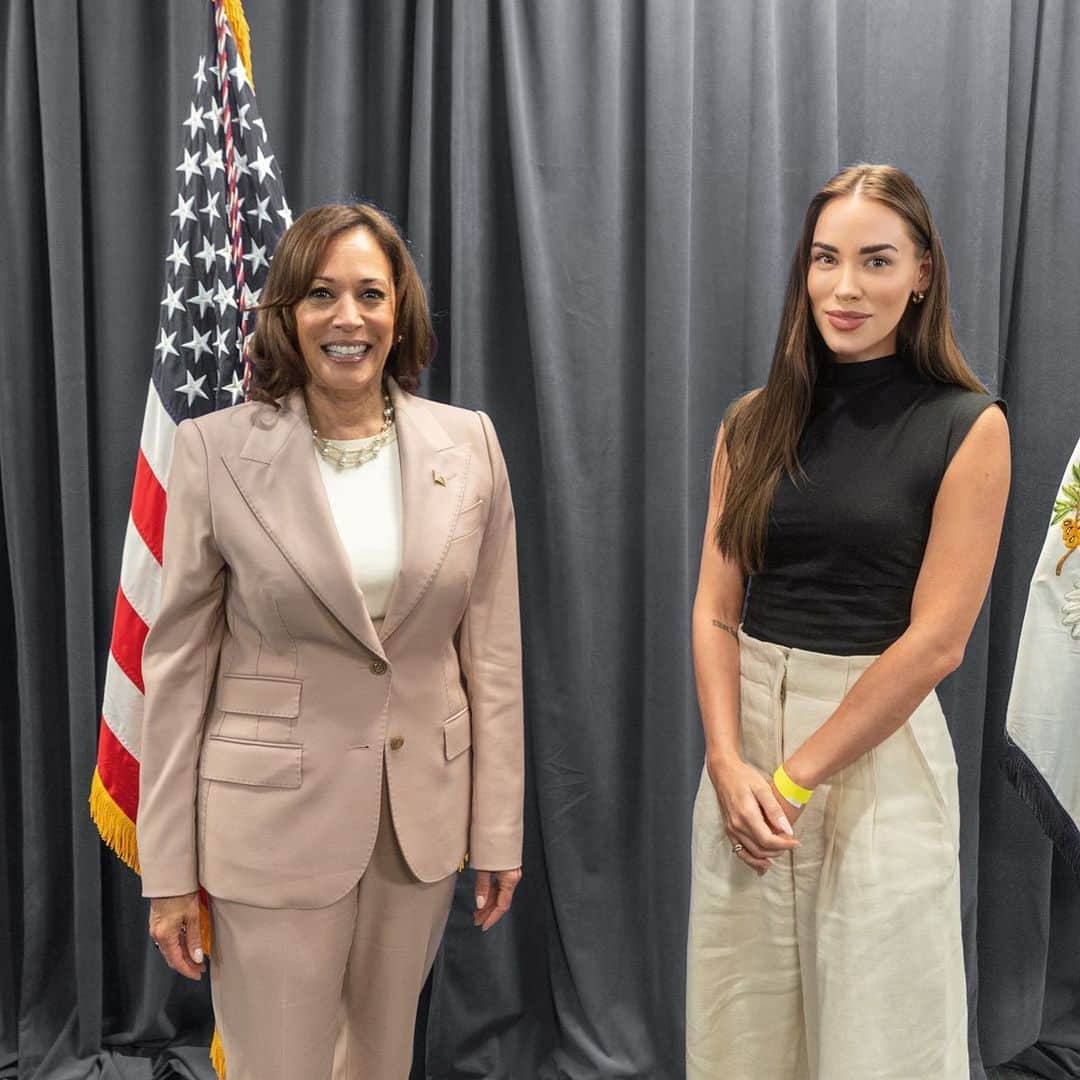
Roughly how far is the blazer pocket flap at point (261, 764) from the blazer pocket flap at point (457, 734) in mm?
219

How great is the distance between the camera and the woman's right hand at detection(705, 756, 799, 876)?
1464 millimetres

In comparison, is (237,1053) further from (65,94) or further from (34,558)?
(65,94)

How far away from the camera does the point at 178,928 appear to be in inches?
61.9

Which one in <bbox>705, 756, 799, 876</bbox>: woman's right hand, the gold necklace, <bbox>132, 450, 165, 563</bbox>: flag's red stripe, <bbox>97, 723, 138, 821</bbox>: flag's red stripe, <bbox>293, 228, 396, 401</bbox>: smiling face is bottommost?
<bbox>97, 723, 138, 821</bbox>: flag's red stripe

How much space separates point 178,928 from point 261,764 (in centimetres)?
29

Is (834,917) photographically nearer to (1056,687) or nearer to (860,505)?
(860,505)

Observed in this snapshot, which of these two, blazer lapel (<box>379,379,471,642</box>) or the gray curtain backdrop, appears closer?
blazer lapel (<box>379,379,471,642</box>)

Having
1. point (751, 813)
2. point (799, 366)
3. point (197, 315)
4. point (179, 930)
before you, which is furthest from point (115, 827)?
point (799, 366)

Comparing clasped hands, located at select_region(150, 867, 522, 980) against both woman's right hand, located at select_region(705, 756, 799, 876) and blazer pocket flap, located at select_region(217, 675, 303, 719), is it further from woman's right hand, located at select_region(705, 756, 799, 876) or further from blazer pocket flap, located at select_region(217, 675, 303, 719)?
woman's right hand, located at select_region(705, 756, 799, 876)

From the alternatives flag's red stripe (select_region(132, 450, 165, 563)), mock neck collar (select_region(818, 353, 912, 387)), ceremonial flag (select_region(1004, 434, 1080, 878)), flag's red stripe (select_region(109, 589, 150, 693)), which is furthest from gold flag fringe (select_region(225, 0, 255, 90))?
ceremonial flag (select_region(1004, 434, 1080, 878))

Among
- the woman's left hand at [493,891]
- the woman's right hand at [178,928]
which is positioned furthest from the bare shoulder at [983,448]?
the woman's right hand at [178,928]

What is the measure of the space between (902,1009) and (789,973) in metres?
0.17

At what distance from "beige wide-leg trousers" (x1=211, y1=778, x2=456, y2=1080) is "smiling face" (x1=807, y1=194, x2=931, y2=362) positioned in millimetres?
916

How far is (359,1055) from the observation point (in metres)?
1.70
